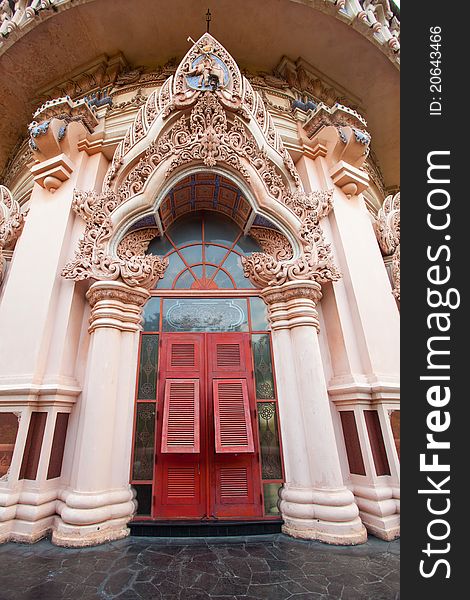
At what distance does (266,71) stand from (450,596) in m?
10.7

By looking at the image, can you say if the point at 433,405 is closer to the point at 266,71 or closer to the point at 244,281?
the point at 244,281

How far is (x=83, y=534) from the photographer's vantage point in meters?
3.79

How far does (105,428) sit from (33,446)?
38.2 inches

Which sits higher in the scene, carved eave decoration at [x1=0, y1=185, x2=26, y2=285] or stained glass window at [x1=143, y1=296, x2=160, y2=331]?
carved eave decoration at [x1=0, y1=185, x2=26, y2=285]

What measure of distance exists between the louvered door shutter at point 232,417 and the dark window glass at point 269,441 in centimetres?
34

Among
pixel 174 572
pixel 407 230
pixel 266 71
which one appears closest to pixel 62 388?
pixel 174 572

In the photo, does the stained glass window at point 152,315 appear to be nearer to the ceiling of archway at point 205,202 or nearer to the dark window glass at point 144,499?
the ceiling of archway at point 205,202

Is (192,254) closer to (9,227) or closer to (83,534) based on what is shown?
(9,227)

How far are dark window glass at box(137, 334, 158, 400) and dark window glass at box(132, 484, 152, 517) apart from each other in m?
1.22

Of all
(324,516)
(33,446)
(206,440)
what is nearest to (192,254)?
(206,440)

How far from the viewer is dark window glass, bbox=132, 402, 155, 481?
4.53 meters

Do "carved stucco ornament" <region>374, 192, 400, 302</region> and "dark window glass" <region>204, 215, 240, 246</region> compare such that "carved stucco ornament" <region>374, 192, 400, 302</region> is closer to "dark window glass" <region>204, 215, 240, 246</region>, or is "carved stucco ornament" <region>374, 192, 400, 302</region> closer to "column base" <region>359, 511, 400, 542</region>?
"dark window glass" <region>204, 215, 240, 246</region>

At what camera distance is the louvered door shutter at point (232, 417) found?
443cm

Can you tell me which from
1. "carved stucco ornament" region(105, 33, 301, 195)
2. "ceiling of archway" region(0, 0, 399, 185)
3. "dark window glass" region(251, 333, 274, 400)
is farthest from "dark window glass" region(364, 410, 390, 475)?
"ceiling of archway" region(0, 0, 399, 185)
